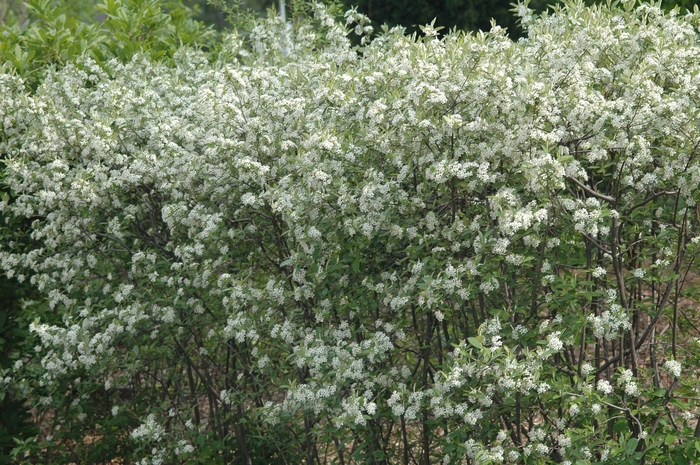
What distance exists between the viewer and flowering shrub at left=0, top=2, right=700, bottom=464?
3.33 metres

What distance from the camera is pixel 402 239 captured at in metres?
3.74

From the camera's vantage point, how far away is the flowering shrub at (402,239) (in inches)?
131

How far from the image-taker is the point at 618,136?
3.39 m

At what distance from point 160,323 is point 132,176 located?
74 cm

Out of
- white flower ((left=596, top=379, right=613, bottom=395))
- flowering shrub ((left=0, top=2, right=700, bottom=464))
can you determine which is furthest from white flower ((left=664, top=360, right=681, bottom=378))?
white flower ((left=596, top=379, right=613, bottom=395))

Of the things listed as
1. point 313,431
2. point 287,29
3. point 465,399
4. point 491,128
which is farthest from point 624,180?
point 287,29

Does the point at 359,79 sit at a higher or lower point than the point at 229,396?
higher

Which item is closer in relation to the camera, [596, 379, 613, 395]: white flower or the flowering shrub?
[596, 379, 613, 395]: white flower

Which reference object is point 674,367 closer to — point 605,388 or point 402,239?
point 605,388

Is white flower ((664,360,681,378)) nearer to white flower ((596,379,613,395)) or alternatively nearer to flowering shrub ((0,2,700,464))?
flowering shrub ((0,2,700,464))

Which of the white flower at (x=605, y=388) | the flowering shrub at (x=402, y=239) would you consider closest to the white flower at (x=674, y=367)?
the flowering shrub at (x=402, y=239)

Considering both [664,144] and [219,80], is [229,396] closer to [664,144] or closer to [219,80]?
[219,80]

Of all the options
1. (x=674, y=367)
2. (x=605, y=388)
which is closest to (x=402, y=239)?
(x=605, y=388)

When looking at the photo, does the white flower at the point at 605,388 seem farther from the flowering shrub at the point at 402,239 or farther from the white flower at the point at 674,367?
the white flower at the point at 674,367
